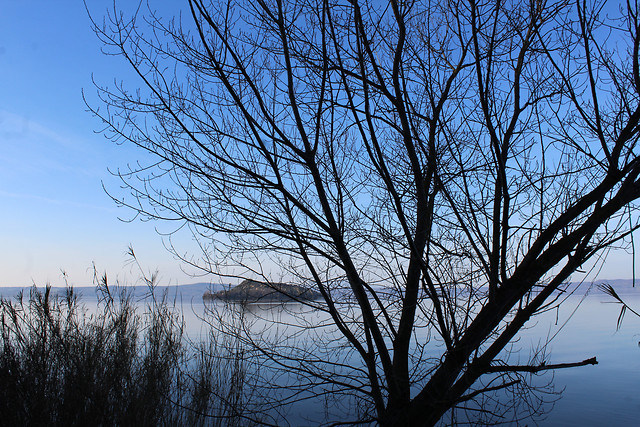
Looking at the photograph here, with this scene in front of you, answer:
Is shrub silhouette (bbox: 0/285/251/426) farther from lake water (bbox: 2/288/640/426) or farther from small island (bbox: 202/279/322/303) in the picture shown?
lake water (bbox: 2/288/640/426)

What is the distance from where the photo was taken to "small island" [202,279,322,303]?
Result: 117 inches

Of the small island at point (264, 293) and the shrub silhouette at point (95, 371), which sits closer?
the small island at point (264, 293)

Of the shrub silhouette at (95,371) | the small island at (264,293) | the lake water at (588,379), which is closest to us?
the small island at (264,293)

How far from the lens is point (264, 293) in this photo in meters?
3.27

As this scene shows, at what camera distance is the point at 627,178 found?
239 centimetres

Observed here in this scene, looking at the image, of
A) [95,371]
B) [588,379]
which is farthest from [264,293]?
[588,379]

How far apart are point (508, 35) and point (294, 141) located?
4.67 ft

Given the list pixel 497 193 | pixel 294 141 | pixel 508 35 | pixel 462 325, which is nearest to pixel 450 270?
pixel 462 325

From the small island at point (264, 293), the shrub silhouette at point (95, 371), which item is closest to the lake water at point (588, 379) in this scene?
the small island at point (264, 293)

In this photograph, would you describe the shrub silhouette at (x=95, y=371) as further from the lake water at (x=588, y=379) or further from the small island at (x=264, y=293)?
the lake water at (x=588, y=379)

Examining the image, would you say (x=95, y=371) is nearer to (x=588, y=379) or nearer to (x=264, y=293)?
(x=264, y=293)

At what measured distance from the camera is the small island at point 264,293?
9.73ft

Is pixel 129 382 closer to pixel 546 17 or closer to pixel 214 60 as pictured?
pixel 214 60

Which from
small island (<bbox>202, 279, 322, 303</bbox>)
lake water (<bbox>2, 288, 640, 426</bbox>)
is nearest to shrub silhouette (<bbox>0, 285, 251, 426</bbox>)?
small island (<bbox>202, 279, 322, 303</bbox>)
